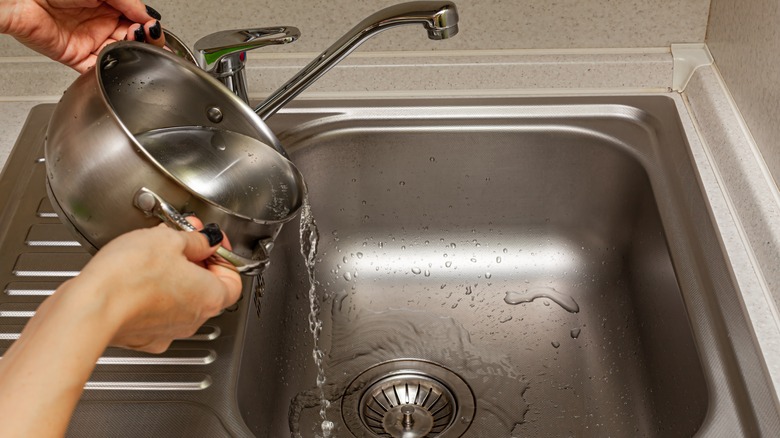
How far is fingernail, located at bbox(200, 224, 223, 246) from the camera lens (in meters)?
0.58

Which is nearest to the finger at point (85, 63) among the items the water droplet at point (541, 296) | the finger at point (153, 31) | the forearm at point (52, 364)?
the finger at point (153, 31)

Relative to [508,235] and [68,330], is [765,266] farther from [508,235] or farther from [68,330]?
[68,330]

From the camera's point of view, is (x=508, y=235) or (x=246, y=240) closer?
(x=246, y=240)

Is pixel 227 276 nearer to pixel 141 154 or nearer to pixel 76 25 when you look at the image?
pixel 141 154

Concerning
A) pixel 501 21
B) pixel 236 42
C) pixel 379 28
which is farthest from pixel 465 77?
pixel 236 42

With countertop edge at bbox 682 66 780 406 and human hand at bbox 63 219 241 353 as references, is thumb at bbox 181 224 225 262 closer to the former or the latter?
human hand at bbox 63 219 241 353

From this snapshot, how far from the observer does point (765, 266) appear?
819 millimetres

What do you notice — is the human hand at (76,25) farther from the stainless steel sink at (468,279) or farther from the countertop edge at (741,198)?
the countertop edge at (741,198)

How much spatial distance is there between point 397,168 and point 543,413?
1.30 ft

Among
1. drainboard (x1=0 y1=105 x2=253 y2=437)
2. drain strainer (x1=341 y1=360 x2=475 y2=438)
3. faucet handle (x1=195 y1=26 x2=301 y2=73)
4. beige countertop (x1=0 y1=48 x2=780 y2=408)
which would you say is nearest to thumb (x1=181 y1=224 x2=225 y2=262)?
drainboard (x1=0 y1=105 x2=253 y2=437)

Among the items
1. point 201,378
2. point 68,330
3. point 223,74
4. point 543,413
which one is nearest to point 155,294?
point 68,330

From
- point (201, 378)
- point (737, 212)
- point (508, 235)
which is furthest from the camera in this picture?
point (508, 235)

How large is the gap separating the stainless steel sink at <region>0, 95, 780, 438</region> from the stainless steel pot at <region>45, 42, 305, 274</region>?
18 cm

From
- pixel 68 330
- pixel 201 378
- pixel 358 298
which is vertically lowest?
pixel 68 330
